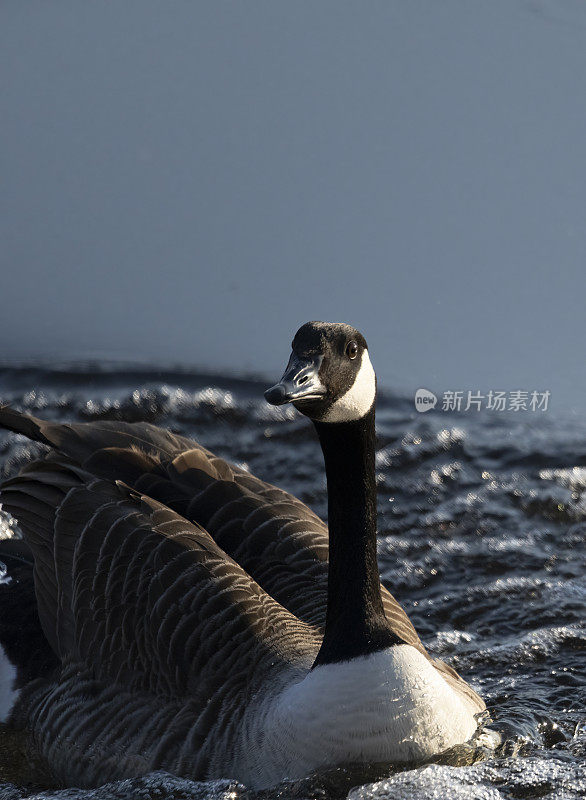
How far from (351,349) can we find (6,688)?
2.45 metres

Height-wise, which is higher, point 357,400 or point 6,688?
point 357,400

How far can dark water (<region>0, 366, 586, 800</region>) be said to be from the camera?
3969 millimetres

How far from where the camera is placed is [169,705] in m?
3.84

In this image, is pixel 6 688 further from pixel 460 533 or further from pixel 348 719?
pixel 460 533

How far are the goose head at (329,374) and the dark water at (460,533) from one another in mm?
1296

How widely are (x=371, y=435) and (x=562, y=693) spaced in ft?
6.28

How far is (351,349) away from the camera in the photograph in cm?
332

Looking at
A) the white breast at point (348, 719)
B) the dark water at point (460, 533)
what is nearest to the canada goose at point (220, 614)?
the white breast at point (348, 719)

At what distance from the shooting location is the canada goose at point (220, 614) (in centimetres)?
358

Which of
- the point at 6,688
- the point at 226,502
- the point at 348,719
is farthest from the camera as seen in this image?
the point at 6,688

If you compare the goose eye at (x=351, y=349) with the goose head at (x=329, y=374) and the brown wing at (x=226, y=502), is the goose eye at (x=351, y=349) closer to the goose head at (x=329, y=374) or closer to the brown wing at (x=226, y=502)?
the goose head at (x=329, y=374)

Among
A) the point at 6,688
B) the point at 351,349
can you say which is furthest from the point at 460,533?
the point at 351,349

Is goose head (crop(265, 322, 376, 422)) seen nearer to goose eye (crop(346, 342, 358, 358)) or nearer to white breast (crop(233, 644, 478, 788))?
goose eye (crop(346, 342, 358, 358))

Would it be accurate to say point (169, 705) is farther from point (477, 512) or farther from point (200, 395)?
point (200, 395)
